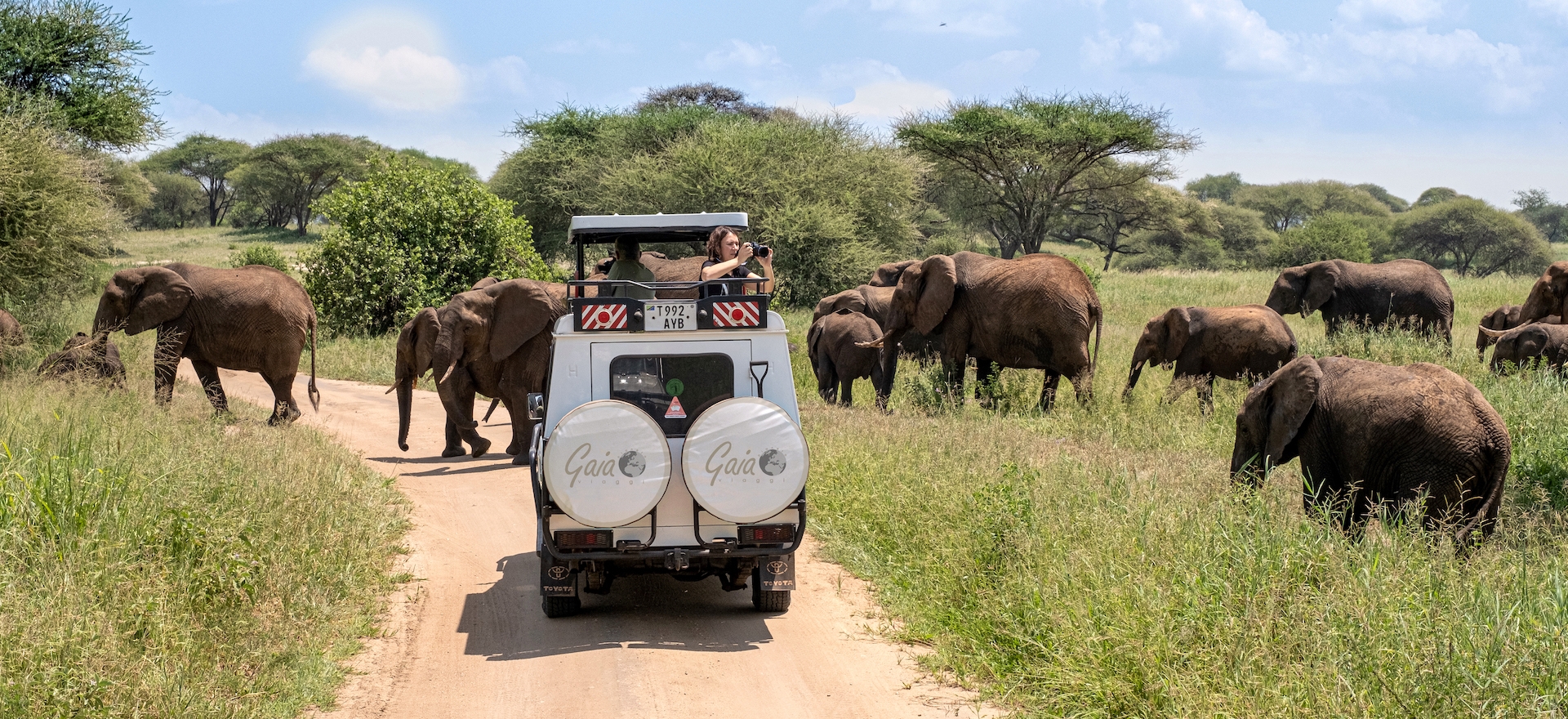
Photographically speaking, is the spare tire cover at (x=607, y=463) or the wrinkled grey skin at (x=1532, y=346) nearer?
the spare tire cover at (x=607, y=463)

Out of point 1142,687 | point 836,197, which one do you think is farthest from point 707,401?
point 836,197

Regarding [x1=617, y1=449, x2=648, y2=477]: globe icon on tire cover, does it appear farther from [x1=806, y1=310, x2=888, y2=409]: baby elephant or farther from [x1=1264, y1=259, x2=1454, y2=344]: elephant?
[x1=1264, y1=259, x2=1454, y2=344]: elephant

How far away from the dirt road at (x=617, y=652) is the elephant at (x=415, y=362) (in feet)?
12.4

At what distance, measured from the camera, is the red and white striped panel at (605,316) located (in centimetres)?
650

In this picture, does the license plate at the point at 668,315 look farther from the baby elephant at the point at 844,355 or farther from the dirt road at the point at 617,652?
the baby elephant at the point at 844,355

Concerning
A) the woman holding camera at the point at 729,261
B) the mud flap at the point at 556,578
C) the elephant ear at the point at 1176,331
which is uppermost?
the woman holding camera at the point at 729,261

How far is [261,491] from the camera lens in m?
7.47

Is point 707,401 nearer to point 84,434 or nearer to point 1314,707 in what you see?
point 1314,707

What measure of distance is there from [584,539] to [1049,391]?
412 inches

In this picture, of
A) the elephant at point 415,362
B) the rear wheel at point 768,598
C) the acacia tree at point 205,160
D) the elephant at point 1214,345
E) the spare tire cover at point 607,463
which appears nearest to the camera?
the spare tire cover at point 607,463

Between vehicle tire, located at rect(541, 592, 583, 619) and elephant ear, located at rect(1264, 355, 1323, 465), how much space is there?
3530 mm

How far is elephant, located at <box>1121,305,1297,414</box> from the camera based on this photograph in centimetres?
1508

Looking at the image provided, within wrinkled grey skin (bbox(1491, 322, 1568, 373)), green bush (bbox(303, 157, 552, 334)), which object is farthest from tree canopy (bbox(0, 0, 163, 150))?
wrinkled grey skin (bbox(1491, 322, 1568, 373))

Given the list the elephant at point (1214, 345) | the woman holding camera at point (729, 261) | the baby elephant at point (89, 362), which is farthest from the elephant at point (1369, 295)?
the baby elephant at point (89, 362)
